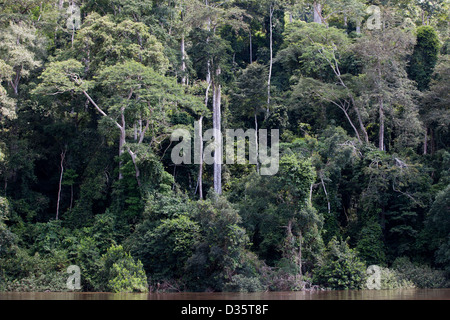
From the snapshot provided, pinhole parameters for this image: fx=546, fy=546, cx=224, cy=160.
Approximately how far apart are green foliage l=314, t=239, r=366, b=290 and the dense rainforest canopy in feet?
0.23

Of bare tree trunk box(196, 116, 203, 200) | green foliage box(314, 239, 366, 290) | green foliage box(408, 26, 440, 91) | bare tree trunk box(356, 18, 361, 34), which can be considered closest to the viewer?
green foliage box(314, 239, 366, 290)


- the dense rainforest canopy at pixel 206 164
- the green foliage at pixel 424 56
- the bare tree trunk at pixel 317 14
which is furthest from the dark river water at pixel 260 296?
the bare tree trunk at pixel 317 14

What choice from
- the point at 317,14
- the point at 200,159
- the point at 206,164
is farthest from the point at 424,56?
the point at 200,159

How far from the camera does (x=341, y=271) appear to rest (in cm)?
1925

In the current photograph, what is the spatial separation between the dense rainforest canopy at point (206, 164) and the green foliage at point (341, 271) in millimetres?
69

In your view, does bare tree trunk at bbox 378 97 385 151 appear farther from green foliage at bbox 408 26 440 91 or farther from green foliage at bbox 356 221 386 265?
green foliage at bbox 356 221 386 265

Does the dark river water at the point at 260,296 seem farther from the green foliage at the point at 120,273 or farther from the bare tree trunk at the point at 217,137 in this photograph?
the bare tree trunk at the point at 217,137

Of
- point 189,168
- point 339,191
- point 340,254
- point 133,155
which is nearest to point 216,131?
point 189,168

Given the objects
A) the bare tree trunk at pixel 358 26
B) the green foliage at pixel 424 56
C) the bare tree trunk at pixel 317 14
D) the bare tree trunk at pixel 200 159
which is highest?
the bare tree trunk at pixel 317 14

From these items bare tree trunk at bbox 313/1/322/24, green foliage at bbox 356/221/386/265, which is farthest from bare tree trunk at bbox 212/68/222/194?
bare tree trunk at bbox 313/1/322/24

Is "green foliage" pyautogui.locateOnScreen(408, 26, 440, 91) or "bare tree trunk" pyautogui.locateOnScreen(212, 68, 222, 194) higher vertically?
"green foliage" pyautogui.locateOnScreen(408, 26, 440, 91)

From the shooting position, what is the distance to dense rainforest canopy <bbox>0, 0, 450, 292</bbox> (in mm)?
19766

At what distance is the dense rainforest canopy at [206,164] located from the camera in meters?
19.8

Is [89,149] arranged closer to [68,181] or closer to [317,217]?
[68,181]
